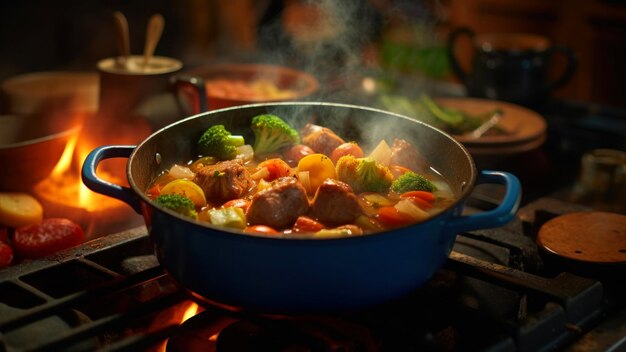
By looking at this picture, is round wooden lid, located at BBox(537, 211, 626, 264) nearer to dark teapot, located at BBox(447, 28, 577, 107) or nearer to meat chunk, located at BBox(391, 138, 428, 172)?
meat chunk, located at BBox(391, 138, 428, 172)

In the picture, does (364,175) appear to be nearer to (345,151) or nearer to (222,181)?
(345,151)

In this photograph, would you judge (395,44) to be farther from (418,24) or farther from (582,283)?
(582,283)

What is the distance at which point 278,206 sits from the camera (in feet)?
5.35

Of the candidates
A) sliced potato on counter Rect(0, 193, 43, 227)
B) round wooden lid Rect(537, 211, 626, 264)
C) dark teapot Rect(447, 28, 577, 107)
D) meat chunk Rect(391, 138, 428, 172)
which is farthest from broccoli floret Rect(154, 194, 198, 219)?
dark teapot Rect(447, 28, 577, 107)

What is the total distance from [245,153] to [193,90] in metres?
0.47

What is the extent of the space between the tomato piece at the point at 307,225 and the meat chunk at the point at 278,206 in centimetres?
2

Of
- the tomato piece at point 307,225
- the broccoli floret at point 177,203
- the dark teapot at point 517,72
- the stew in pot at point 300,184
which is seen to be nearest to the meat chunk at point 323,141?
the stew in pot at point 300,184

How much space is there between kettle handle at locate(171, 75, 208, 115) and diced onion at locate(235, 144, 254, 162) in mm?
382

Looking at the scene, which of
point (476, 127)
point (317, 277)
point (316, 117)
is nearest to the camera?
point (317, 277)

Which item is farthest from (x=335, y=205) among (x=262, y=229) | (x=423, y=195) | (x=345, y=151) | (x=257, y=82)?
(x=257, y=82)

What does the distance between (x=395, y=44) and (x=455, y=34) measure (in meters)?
1.78

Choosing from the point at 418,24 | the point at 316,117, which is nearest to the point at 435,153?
the point at 316,117

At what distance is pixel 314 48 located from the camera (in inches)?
170

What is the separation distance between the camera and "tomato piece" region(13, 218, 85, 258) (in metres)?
2.02
